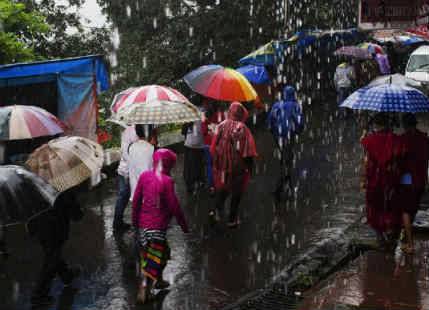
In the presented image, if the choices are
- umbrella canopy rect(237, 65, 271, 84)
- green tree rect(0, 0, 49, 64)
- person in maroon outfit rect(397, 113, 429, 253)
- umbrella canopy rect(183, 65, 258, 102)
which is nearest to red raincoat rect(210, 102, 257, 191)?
umbrella canopy rect(183, 65, 258, 102)

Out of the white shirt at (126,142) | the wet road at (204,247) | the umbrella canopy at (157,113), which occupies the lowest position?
the wet road at (204,247)

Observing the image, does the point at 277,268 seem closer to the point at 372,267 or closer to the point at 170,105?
the point at 372,267

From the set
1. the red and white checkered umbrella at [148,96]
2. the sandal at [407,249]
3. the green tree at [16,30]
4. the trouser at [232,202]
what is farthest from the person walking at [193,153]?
the green tree at [16,30]

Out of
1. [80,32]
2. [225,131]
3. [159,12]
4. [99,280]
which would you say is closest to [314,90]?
[159,12]

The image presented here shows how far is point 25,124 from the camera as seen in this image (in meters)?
7.26

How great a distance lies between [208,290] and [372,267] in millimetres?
1866

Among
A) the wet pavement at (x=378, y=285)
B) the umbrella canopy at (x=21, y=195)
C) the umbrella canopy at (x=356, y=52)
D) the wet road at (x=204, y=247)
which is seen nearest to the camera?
the umbrella canopy at (x=21, y=195)

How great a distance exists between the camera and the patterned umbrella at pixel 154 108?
24.8 feet

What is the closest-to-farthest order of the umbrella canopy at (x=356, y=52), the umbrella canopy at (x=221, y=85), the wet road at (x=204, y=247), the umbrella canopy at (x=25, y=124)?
1. the wet road at (x=204, y=247)
2. the umbrella canopy at (x=25, y=124)
3. the umbrella canopy at (x=221, y=85)
4. the umbrella canopy at (x=356, y=52)

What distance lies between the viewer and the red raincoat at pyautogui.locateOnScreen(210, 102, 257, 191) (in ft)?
29.9

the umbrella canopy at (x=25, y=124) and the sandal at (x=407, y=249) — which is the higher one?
the umbrella canopy at (x=25, y=124)

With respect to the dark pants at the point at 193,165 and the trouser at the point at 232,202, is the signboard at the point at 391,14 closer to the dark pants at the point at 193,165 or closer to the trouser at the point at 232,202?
the trouser at the point at 232,202

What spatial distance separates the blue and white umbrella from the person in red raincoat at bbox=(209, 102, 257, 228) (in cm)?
152

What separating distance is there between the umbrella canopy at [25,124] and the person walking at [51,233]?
0.83 m
